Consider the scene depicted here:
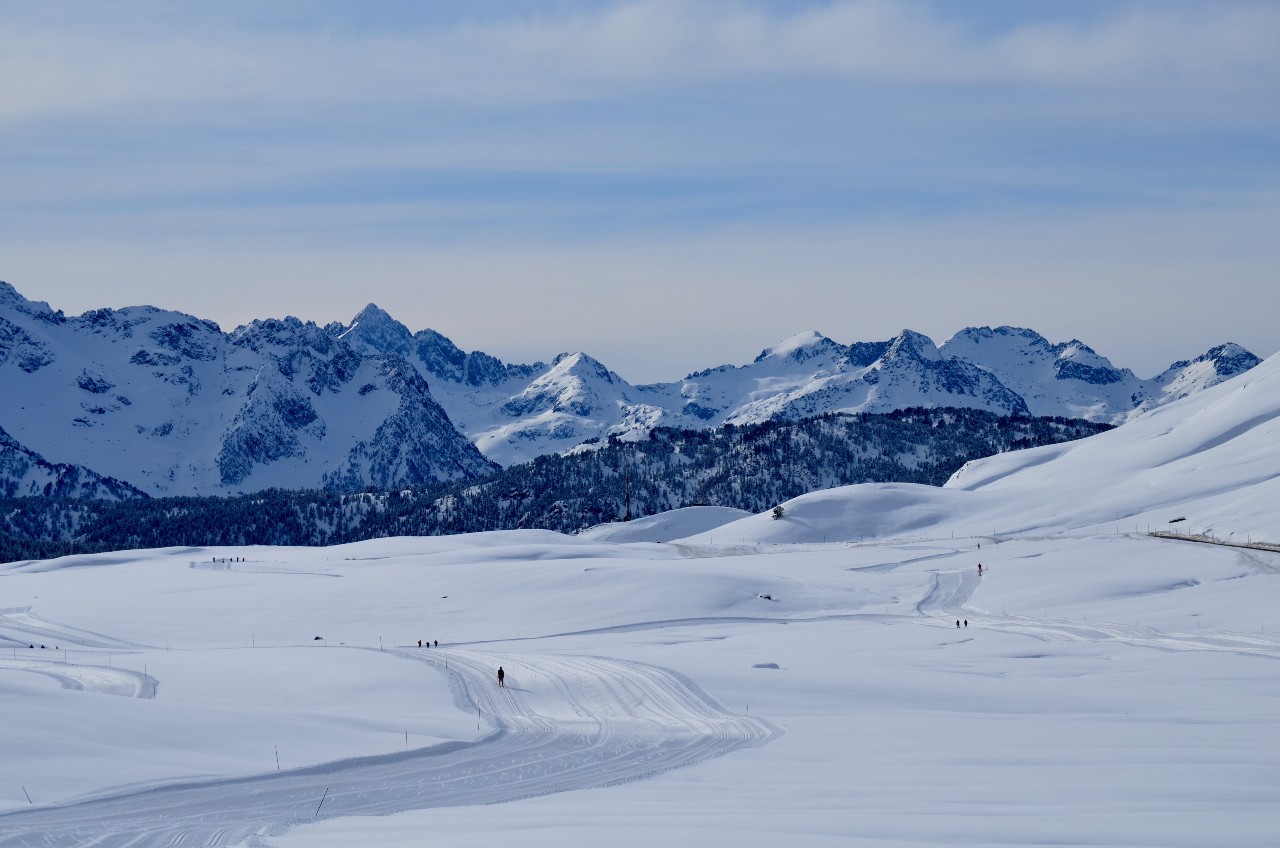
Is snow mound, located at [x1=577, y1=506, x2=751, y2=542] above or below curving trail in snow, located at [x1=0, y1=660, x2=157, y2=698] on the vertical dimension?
above

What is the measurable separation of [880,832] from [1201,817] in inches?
265

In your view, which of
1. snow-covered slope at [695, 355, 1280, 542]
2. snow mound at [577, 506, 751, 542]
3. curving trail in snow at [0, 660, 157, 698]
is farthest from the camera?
snow mound at [577, 506, 751, 542]

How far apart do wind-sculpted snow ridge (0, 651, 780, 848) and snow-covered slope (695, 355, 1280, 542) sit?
222 ft

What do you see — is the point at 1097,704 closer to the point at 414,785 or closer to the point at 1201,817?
the point at 1201,817

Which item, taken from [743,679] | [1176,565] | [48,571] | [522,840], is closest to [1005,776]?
[522,840]

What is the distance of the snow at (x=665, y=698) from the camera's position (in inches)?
997

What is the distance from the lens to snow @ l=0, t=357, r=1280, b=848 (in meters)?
25.3

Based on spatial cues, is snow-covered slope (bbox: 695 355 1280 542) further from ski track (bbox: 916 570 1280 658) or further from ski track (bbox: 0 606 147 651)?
ski track (bbox: 0 606 147 651)

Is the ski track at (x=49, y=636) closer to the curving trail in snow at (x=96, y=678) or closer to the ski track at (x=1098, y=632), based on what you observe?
the curving trail in snow at (x=96, y=678)

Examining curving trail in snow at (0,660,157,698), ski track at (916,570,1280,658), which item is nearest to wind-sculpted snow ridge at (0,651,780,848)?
curving trail in snow at (0,660,157,698)

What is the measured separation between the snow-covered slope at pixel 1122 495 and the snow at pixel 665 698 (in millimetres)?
3824

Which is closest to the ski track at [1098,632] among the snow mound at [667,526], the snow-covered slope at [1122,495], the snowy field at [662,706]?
the snowy field at [662,706]

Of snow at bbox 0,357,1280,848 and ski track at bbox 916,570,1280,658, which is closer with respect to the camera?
snow at bbox 0,357,1280,848

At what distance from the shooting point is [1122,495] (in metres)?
134
